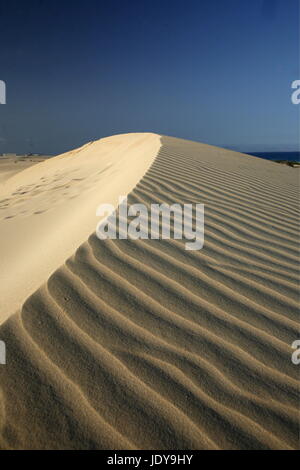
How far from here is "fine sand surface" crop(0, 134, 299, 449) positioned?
115 cm

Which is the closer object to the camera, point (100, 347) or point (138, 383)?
point (138, 383)

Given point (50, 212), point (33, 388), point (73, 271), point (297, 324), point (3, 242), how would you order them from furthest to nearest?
point (50, 212) → point (3, 242) → point (73, 271) → point (297, 324) → point (33, 388)

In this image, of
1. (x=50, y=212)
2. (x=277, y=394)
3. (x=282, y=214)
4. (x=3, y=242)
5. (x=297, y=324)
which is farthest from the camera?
(x=50, y=212)

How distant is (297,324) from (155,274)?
85 cm

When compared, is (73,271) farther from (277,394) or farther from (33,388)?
(277,394)

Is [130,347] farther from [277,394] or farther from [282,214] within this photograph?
[282,214]

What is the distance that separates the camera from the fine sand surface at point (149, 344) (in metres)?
1.15

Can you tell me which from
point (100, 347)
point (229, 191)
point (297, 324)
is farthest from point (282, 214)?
point (100, 347)

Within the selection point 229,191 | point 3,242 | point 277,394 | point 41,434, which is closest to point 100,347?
point 41,434

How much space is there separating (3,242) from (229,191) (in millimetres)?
2701

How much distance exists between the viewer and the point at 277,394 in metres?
1.33

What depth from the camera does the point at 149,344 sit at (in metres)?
1.46

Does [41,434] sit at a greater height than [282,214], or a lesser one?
lesser

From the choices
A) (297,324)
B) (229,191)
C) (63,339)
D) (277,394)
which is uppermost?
(229,191)
